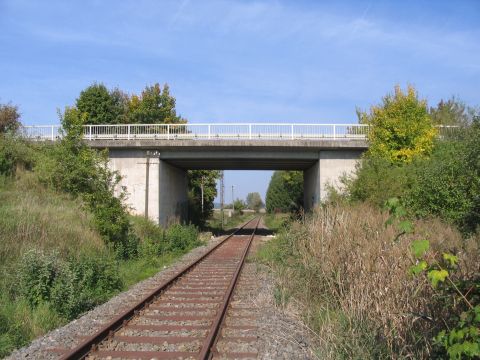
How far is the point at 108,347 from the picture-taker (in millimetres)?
6988

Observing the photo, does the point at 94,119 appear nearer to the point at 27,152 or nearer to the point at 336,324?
the point at 27,152

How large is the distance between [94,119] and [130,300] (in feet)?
132

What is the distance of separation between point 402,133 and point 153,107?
111 ft

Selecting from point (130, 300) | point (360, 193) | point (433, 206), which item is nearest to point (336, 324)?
point (130, 300)

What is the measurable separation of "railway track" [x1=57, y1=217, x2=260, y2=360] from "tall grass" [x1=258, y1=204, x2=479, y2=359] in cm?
118

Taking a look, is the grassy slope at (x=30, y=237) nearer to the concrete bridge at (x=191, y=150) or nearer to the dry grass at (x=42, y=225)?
the dry grass at (x=42, y=225)

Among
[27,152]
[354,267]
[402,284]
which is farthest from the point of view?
[27,152]

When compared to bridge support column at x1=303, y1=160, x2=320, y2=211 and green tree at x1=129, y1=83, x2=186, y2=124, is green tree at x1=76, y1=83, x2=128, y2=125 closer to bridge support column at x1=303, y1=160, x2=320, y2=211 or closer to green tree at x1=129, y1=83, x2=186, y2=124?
green tree at x1=129, y1=83, x2=186, y2=124

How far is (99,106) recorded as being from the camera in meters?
48.8

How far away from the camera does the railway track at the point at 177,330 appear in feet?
21.8

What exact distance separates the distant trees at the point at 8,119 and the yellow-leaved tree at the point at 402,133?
733 inches

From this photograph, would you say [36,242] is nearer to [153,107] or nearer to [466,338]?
[466,338]

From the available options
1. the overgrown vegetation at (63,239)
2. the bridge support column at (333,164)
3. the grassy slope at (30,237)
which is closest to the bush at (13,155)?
the overgrown vegetation at (63,239)

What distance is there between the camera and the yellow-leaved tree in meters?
24.3
